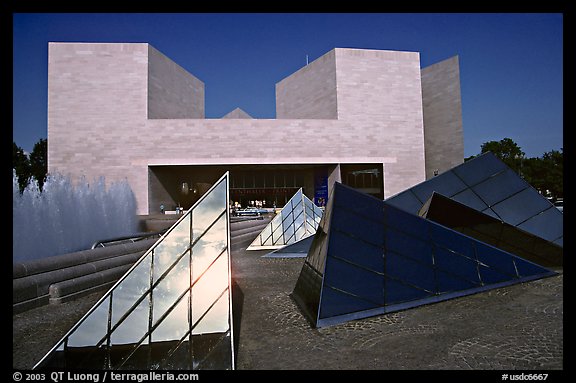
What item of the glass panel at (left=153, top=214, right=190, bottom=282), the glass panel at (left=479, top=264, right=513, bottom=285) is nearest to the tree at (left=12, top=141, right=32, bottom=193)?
the glass panel at (left=153, top=214, right=190, bottom=282)

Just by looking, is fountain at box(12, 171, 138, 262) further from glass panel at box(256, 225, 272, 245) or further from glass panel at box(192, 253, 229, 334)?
glass panel at box(192, 253, 229, 334)

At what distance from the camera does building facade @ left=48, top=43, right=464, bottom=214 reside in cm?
3778

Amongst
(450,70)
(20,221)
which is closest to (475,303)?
(20,221)

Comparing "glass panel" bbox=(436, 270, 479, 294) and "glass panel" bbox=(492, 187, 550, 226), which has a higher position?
"glass panel" bbox=(492, 187, 550, 226)

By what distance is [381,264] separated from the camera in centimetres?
714

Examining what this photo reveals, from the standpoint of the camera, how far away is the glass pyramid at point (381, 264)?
6707 mm

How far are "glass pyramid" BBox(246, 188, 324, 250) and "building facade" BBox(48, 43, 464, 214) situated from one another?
22017 mm

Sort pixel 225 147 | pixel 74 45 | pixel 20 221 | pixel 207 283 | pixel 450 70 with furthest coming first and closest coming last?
1. pixel 450 70
2. pixel 225 147
3. pixel 74 45
4. pixel 20 221
5. pixel 207 283

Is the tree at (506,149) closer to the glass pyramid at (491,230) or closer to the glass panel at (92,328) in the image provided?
the glass pyramid at (491,230)

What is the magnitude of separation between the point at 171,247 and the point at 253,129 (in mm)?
35840

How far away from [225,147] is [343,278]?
1375 inches

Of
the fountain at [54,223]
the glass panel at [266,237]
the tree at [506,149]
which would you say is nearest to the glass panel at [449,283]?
the fountain at [54,223]
